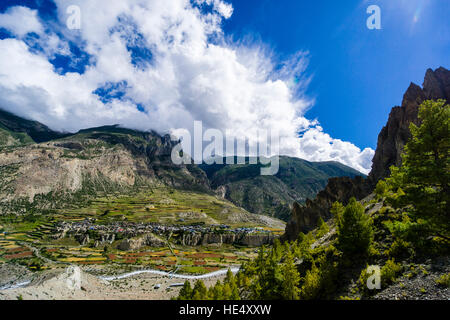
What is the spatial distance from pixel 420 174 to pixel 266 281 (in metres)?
17.2

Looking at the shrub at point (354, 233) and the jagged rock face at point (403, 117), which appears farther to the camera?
the jagged rock face at point (403, 117)

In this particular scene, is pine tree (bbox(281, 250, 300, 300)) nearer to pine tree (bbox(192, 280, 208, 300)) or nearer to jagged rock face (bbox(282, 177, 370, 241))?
pine tree (bbox(192, 280, 208, 300))

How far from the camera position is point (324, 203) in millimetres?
69812

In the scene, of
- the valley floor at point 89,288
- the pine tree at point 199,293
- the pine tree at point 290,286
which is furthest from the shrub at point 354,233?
the valley floor at point 89,288

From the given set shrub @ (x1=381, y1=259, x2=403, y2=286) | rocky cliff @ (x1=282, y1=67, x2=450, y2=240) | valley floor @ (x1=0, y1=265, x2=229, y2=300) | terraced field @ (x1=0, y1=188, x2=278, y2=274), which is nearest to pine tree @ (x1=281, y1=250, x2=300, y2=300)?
shrub @ (x1=381, y1=259, x2=403, y2=286)

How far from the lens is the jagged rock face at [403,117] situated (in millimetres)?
64800

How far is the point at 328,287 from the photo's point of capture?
1662 centimetres

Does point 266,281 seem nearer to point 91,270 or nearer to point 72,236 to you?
point 91,270

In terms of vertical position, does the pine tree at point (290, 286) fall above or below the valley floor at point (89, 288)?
above

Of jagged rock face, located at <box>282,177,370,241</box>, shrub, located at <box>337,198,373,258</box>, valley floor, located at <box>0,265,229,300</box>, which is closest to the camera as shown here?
shrub, located at <box>337,198,373,258</box>

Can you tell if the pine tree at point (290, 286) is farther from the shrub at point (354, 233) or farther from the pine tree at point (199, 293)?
the pine tree at point (199, 293)

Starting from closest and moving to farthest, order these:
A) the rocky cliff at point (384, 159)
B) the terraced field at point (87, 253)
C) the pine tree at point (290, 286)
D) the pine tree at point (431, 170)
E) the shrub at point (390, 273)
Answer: the pine tree at point (431, 170) → the shrub at point (390, 273) → the pine tree at point (290, 286) → the rocky cliff at point (384, 159) → the terraced field at point (87, 253)

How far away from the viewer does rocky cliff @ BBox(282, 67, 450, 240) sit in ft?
214

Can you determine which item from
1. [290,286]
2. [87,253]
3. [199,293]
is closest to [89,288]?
[199,293]
